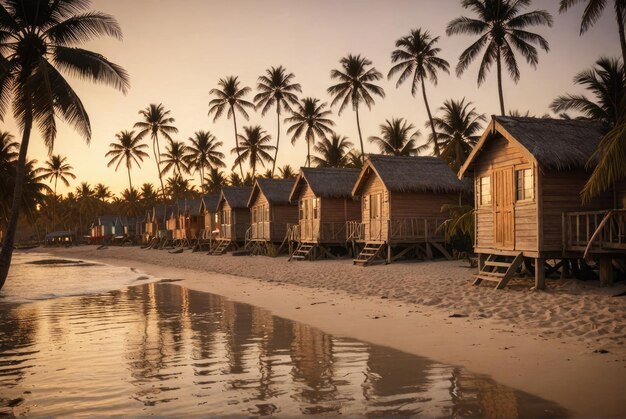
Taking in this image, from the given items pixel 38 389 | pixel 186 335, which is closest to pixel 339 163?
pixel 186 335

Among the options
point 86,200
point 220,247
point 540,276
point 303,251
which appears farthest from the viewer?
point 86,200

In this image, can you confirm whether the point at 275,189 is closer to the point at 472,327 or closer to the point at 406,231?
the point at 406,231

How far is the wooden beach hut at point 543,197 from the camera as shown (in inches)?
553

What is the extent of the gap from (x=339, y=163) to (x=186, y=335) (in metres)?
45.5

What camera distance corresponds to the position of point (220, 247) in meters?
42.8

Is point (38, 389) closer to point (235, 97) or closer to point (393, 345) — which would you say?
point (393, 345)

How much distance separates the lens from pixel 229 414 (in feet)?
19.1

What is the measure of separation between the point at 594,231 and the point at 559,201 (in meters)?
1.15

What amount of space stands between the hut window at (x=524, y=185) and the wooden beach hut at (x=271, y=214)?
20010 millimetres

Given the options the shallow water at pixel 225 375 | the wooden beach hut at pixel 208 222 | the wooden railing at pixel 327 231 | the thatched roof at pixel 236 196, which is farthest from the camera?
the wooden beach hut at pixel 208 222

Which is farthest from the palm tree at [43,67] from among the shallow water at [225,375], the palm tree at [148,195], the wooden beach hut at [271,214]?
the palm tree at [148,195]

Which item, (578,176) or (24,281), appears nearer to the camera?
(578,176)

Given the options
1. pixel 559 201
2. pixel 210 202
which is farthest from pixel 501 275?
pixel 210 202

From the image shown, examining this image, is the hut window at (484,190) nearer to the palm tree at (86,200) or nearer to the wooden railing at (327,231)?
the wooden railing at (327,231)
